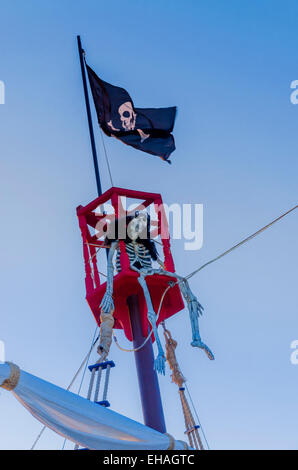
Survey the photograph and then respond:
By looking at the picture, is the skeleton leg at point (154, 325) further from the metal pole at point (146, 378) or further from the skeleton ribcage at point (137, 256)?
the metal pole at point (146, 378)

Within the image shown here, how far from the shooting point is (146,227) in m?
15.0

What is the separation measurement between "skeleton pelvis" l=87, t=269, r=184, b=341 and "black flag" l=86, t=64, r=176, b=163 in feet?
13.0

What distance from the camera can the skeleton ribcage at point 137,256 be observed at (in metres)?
14.4

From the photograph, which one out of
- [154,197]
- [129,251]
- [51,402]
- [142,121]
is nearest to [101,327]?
[129,251]

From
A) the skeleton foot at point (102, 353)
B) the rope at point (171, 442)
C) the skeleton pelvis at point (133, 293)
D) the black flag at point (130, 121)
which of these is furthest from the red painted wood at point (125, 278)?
the rope at point (171, 442)

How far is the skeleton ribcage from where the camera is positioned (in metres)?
14.4

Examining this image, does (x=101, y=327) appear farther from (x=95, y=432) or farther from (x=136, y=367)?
(x=95, y=432)

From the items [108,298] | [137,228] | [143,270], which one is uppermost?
[137,228]

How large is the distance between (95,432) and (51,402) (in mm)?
955

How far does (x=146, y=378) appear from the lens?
13023mm

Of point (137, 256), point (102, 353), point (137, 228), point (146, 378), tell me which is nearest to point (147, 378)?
point (146, 378)

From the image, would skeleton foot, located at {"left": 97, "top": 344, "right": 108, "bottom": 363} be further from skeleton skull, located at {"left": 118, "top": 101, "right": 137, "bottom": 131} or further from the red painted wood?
skeleton skull, located at {"left": 118, "top": 101, "right": 137, "bottom": 131}

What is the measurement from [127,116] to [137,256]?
4334 millimetres

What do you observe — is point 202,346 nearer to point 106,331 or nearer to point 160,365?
point 160,365
